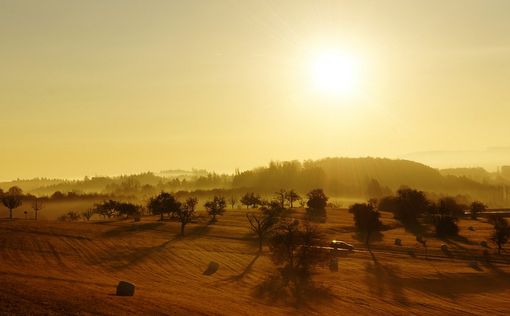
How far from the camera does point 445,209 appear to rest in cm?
11206

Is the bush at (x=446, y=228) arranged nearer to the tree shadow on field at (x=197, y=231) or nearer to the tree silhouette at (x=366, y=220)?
the tree silhouette at (x=366, y=220)

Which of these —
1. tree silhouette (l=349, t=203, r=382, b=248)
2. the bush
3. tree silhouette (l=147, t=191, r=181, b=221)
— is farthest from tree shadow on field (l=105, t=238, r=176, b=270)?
the bush

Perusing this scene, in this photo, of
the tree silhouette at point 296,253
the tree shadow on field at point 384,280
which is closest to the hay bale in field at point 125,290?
the tree silhouette at point 296,253

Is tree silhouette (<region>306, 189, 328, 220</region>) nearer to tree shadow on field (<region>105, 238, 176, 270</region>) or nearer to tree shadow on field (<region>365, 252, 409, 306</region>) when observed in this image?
tree shadow on field (<region>365, 252, 409, 306</region>)

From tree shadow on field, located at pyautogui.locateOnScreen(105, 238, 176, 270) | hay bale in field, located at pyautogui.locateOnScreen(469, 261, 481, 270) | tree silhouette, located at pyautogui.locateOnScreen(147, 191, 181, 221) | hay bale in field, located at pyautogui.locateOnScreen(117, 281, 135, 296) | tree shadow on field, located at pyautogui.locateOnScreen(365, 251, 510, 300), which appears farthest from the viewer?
tree silhouette, located at pyautogui.locateOnScreen(147, 191, 181, 221)

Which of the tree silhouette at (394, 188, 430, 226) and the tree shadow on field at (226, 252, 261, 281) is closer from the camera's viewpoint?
the tree shadow on field at (226, 252, 261, 281)

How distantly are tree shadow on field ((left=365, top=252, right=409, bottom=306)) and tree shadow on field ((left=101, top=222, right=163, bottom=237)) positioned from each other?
4731 centimetres

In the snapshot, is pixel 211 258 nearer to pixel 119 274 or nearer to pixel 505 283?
pixel 119 274

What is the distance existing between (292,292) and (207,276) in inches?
446

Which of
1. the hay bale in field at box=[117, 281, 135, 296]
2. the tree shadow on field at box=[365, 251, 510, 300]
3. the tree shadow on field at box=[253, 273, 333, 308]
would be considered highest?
the hay bale in field at box=[117, 281, 135, 296]

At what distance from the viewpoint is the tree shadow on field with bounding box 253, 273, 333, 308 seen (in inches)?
1705

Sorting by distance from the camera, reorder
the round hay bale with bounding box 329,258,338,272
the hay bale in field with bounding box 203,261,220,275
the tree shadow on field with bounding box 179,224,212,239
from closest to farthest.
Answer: the hay bale in field with bounding box 203,261,220,275 → the round hay bale with bounding box 329,258,338,272 → the tree shadow on field with bounding box 179,224,212,239

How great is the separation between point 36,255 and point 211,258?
2282 centimetres

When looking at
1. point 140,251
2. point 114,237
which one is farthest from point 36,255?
point 114,237
